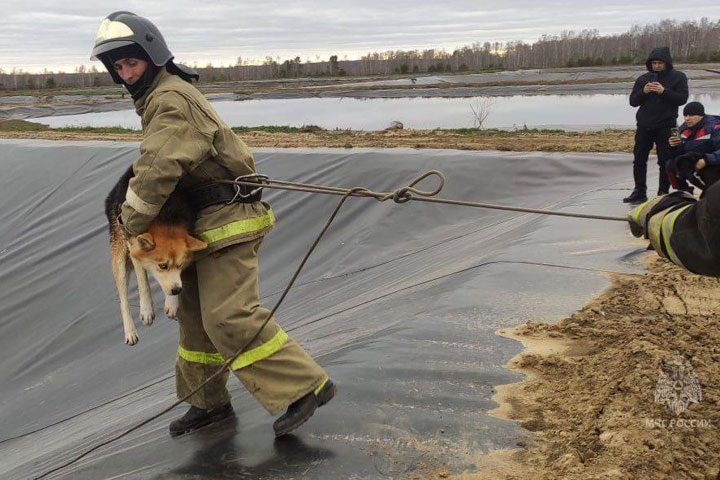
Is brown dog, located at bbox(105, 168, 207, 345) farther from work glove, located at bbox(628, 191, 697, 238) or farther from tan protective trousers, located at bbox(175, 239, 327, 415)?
work glove, located at bbox(628, 191, 697, 238)

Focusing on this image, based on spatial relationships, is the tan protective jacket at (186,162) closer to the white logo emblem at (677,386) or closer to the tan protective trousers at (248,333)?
the tan protective trousers at (248,333)

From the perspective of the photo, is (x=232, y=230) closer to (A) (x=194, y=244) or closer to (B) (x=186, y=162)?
(A) (x=194, y=244)

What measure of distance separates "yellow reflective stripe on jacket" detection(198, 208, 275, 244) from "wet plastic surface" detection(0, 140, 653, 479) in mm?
905

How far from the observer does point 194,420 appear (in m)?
3.24

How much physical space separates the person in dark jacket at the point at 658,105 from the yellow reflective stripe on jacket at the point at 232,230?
18.3 ft

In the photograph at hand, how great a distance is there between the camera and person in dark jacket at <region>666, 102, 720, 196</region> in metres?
6.14

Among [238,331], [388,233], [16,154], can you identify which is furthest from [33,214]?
[238,331]

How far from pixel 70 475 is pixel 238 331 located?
119 centimetres

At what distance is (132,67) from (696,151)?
5509 millimetres

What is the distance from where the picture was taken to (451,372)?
10.8ft

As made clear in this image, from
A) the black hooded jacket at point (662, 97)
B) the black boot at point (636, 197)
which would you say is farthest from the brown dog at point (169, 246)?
the black hooded jacket at point (662, 97)

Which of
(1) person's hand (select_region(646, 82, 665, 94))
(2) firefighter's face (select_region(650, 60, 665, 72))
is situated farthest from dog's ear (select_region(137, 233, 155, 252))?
(2) firefighter's face (select_region(650, 60, 665, 72))

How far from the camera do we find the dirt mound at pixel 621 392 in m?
2.45

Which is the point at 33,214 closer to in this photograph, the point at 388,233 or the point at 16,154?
the point at 16,154
